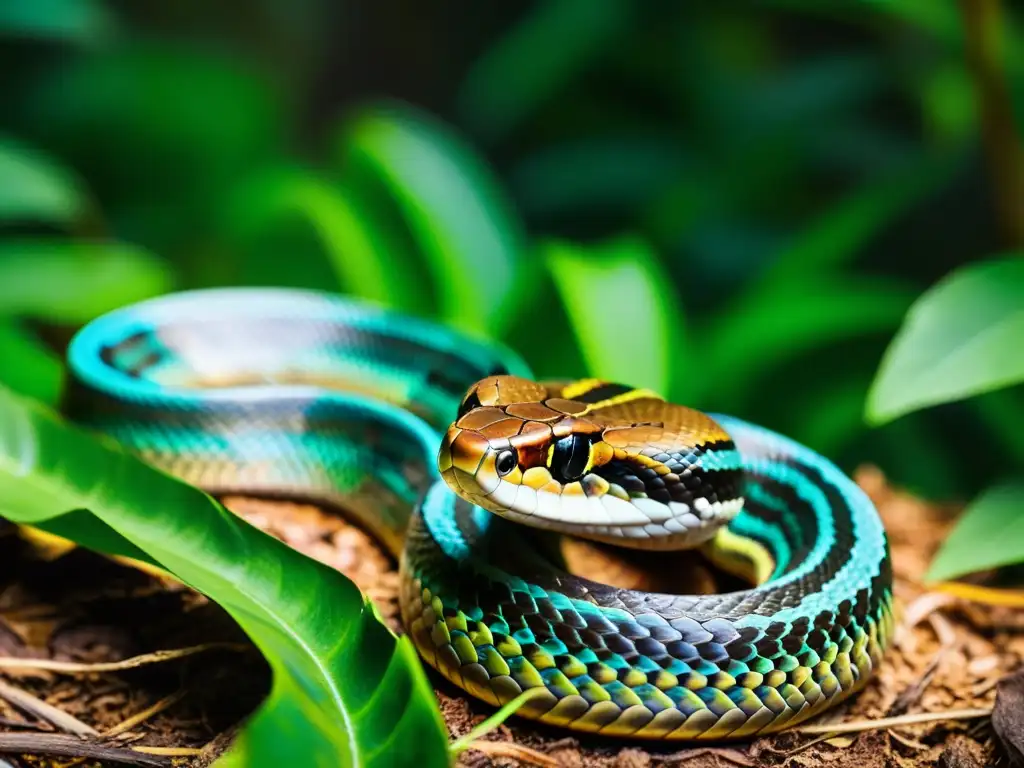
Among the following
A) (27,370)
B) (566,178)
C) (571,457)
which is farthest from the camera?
(566,178)

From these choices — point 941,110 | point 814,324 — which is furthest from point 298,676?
point 941,110

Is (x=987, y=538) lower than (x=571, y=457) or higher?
lower

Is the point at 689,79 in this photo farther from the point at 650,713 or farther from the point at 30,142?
the point at 650,713

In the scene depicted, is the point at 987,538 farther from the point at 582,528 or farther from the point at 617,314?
the point at 617,314

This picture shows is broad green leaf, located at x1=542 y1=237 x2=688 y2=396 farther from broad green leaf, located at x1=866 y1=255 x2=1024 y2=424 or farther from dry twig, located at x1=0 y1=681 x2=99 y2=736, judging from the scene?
dry twig, located at x1=0 y1=681 x2=99 y2=736

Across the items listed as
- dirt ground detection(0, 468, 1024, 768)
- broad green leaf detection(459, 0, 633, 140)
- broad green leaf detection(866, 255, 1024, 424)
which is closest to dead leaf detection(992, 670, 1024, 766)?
dirt ground detection(0, 468, 1024, 768)

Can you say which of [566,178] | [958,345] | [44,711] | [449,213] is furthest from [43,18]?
[958,345]
